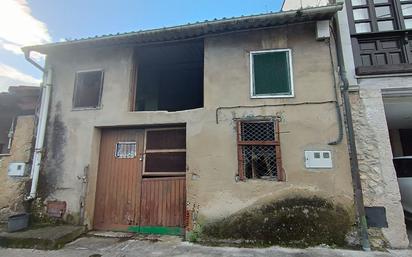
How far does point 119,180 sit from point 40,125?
2.67m

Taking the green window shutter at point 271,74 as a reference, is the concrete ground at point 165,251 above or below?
below

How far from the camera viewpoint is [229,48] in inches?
244

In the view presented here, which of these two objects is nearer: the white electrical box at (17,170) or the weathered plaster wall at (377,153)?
the weathered plaster wall at (377,153)

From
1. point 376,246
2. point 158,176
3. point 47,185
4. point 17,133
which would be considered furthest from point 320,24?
point 17,133

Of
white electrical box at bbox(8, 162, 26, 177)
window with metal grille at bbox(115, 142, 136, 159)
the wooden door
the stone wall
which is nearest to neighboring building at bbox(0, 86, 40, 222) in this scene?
white electrical box at bbox(8, 162, 26, 177)

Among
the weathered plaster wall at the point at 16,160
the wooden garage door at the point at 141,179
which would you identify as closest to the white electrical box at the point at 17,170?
the weathered plaster wall at the point at 16,160

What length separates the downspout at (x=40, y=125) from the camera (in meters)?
6.35

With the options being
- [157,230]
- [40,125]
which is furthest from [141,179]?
A: [40,125]

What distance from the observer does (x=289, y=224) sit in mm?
5086

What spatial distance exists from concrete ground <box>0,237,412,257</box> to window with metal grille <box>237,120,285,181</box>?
1.50 metres

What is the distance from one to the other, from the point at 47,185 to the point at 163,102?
4619 millimetres

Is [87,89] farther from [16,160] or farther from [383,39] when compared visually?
[383,39]

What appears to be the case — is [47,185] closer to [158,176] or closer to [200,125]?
[158,176]

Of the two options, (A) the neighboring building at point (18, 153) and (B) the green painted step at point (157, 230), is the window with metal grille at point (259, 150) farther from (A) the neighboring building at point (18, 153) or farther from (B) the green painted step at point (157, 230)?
(A) the neighboring building at point (18, 153)
